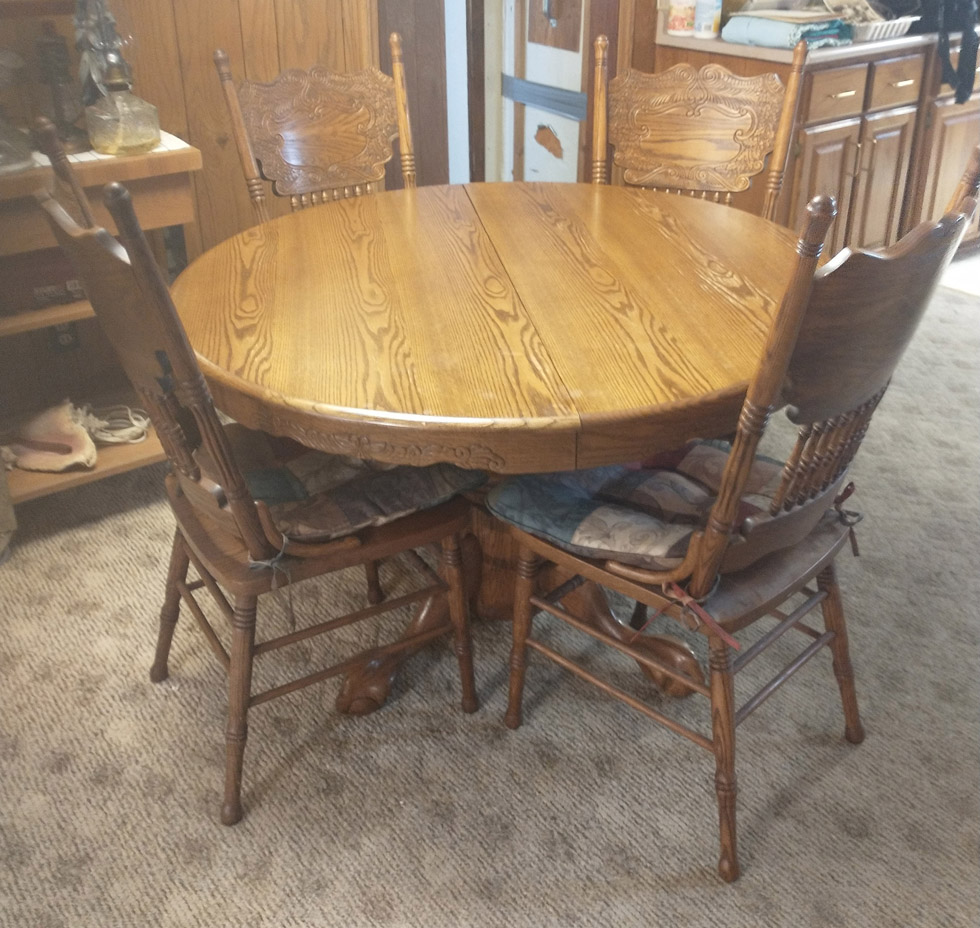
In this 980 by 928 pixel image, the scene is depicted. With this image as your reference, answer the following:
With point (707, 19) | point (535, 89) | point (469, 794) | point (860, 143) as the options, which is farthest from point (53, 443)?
point (860, 143)

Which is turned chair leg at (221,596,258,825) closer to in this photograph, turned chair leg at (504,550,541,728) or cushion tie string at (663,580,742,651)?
turned chair leg at (504,550,541,728)

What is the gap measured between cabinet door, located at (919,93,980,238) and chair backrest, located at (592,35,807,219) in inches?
62.4

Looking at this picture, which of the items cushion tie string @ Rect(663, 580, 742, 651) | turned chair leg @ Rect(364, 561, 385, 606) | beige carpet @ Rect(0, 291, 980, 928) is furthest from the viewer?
turned chair leg @ Rect(364, 561, 385, 606)

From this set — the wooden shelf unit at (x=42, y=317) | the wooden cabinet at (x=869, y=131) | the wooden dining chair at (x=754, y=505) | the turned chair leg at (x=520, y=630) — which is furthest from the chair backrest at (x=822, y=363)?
the wooden cabinet at (x=869, y=131)

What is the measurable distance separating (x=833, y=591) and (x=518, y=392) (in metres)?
0.69

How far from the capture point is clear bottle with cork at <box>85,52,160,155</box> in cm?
208

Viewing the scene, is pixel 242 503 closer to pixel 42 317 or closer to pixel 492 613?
pixel 492 613

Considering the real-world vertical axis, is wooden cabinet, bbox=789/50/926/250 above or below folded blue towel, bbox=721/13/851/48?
below

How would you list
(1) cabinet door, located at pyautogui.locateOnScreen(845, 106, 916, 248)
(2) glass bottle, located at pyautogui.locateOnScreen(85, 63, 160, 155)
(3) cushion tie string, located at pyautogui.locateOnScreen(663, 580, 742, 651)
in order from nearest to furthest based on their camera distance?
1. (3) cushion tie string, located at pyautogui.locateOnScreen(663, 580, 742, 651)
2. (2) glass bottle, located at pyautogui.locateOnScreen(85, 63, 160, 155)
3. (1) cabinet door, located at pyautogui.locateOnScreen(845, 106, 916, 248)

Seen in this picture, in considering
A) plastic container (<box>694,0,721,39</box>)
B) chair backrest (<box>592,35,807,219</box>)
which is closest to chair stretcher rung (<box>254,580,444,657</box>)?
chair backrest (<box>592,35,807,219</box>)

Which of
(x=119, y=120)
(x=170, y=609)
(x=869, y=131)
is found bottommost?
(x=170, y=609)

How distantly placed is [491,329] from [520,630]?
545 mm

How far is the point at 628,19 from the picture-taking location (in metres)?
3.21

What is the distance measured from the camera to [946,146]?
353 cm
